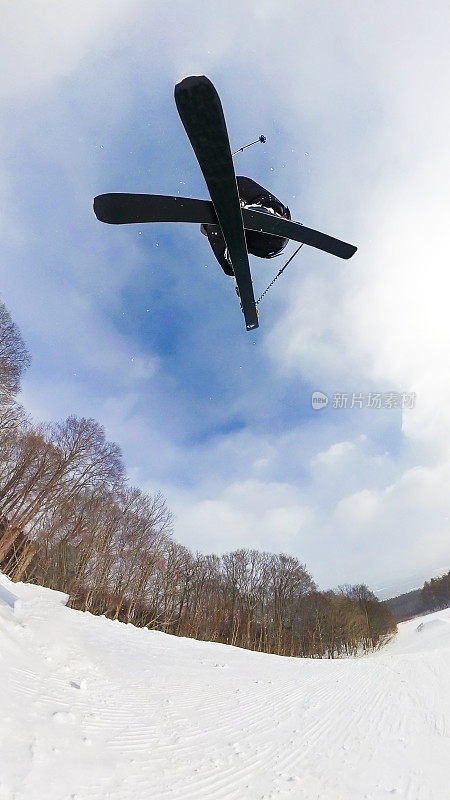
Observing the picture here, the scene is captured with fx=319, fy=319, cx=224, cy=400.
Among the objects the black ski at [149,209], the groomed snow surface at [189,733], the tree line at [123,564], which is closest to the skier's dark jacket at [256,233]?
the black ski at [149,209]

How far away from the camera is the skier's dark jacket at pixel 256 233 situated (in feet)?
12.0

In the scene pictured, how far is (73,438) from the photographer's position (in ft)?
78.6

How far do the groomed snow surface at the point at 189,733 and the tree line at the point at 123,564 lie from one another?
1163cm

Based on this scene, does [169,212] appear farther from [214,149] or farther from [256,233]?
[256,233]

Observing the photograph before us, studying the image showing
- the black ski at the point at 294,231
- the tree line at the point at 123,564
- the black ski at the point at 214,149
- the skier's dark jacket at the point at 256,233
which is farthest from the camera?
the tree line at the point at 123,564

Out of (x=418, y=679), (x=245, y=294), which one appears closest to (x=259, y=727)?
(x=245, y=294)

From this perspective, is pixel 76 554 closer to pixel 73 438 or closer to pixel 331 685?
pixel 73 438

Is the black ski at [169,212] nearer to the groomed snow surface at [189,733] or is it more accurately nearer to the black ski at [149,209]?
the black ski at [149,209]

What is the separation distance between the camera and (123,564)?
A: 27.0m

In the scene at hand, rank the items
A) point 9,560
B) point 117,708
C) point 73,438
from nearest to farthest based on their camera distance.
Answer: point 117,708
point 9,560
point 73,438

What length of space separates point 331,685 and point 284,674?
234 cm

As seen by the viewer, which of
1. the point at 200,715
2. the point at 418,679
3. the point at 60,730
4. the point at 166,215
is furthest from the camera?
the point at 418,679

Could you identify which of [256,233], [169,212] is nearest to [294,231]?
[256,233]

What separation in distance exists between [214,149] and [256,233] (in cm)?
137
